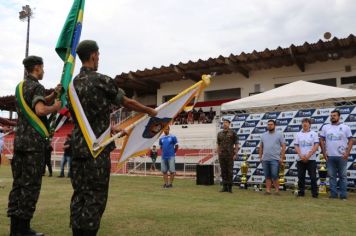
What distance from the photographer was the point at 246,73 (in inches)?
885

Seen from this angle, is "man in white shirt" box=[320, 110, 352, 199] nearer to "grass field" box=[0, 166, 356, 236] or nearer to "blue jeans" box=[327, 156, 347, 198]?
"blue jeans" box=[327, 156, 347, 198]

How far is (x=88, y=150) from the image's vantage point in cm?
344

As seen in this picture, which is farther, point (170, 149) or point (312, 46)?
point (312, 46)

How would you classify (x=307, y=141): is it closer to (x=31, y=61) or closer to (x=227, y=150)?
(x=227, y=150)

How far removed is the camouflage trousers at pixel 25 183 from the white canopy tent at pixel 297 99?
26.2 feet

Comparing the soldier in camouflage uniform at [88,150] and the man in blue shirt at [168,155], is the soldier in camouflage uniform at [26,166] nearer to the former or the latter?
the soldier in camouflage uniform at [88,150]

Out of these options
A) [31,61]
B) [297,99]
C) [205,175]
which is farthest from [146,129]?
[205,175]

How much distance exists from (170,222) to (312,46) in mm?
14815

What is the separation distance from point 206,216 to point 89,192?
10.00 ft

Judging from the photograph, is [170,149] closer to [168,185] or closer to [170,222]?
[168,185]

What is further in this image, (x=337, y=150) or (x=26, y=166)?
(x=337, y=150)

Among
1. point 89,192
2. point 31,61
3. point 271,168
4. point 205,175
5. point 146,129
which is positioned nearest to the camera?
point 89,192

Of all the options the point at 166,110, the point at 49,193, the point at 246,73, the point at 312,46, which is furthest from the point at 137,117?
the point at 246,73

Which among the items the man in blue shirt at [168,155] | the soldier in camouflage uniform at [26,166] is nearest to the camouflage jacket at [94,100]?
the soldier in camouflage uniform at [26,166]
